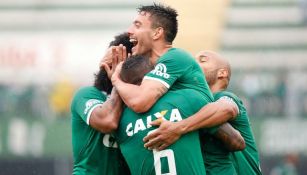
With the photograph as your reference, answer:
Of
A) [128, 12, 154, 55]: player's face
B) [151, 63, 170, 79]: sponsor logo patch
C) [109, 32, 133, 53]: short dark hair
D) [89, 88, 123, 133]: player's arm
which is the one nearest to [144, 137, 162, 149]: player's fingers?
[89, 88, 123, 133]: player's arm

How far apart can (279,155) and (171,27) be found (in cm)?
1499

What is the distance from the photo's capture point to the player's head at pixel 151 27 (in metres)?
6.85

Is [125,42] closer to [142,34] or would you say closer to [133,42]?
[133,42]

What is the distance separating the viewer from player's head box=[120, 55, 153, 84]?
670cm

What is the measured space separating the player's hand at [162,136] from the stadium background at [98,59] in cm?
1372

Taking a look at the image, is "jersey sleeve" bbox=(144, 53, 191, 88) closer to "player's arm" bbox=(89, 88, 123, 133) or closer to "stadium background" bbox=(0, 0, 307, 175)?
"player's arm" bbox=(89, 88, 123, 133)

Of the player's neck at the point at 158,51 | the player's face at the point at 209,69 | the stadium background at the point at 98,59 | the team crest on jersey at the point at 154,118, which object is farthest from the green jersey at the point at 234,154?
the stadium background at the point at 98,59

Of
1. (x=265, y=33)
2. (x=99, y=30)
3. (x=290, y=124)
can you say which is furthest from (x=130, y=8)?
(x=290, y=124)

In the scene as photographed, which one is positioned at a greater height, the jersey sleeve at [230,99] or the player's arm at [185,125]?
the jersey sleeve at [230,99]

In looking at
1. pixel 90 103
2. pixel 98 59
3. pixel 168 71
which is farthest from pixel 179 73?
pixel 98 59

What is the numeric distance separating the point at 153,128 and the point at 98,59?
22347 mm

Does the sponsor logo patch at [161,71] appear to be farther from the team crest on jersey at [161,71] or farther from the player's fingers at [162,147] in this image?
the player's fingers at [162,147]

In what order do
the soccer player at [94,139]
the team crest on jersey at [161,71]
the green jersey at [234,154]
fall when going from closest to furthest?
the team crest on jersey at [161,71] → the green jersey at [234,154] → the soccer player at [94,139]

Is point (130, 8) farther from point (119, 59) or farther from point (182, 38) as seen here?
point (119, 59)
